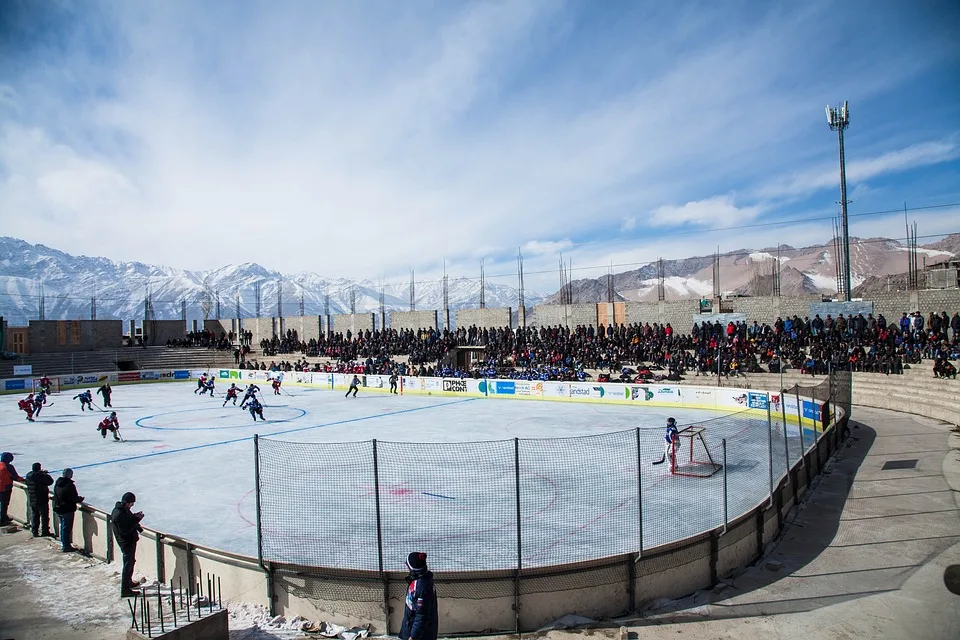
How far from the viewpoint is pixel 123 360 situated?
55.3 meters

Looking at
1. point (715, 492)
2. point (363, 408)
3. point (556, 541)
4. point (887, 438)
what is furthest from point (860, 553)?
point (363, 408)

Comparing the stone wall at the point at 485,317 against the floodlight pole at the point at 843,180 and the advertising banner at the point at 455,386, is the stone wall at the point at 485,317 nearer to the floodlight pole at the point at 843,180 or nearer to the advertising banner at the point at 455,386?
the advertising banner at the point at 455,386

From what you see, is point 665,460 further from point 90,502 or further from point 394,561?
point 90,502

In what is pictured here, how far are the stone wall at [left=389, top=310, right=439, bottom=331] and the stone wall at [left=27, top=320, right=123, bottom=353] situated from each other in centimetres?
2786

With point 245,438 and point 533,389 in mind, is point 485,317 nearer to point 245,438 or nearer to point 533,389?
point 533,389

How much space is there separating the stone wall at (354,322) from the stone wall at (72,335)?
21.5m

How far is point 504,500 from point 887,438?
1392cm

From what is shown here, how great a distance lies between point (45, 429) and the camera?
79.4 feet

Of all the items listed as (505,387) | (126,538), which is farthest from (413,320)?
(126,538)

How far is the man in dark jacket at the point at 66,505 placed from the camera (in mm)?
9365

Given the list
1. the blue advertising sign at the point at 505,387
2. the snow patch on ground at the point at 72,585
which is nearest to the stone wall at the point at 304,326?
the blue advertising sign at the point at 505,387

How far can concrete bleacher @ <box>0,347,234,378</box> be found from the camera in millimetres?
48856

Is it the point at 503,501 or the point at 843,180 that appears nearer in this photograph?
the point at 503,501

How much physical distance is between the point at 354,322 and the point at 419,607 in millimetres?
54550
